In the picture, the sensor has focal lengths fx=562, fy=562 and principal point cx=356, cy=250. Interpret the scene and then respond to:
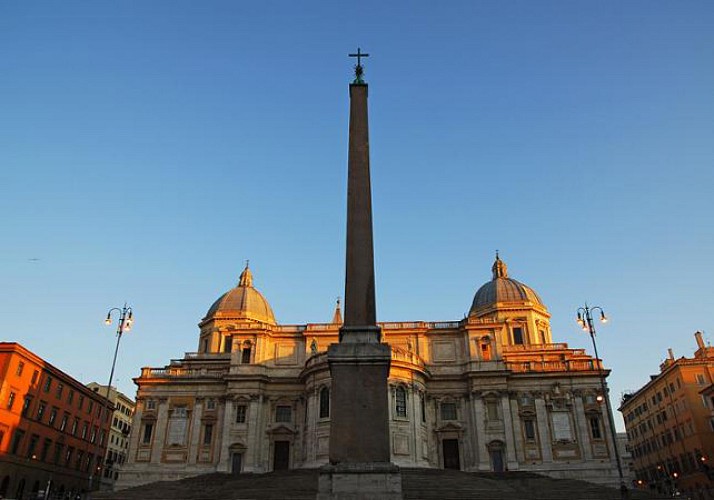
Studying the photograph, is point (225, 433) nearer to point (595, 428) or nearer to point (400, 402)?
point (400, 402)

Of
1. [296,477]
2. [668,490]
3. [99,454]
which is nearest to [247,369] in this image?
[296,477]

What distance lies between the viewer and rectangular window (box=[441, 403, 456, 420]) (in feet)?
141

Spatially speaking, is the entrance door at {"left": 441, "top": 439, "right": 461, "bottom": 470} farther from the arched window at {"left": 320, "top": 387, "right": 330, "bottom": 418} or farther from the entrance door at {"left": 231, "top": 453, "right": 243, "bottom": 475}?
the entrance door at {"left": 231, "top": 453, "right": 243, "bottom": 475}

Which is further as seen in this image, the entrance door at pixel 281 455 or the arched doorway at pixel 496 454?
the entrance door at pixel 281 455

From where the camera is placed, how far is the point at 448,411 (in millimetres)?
43312

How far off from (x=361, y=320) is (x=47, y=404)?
134 ft

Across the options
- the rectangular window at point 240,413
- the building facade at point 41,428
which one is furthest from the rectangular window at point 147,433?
the rectangular window at point 240,413

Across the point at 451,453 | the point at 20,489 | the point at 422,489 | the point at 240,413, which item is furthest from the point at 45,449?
the point at 422,489

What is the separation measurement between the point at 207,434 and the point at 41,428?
12.5m

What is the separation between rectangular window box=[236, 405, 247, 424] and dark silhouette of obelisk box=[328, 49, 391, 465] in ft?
110

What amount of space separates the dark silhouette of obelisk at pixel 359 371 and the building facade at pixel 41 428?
28.3 metres

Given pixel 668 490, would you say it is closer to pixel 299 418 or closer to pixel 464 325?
pixel 464 325

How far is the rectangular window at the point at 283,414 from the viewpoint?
43438 mm

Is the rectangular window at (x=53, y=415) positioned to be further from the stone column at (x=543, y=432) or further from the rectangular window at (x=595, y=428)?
the rectangular window at (x=595, y=428)
